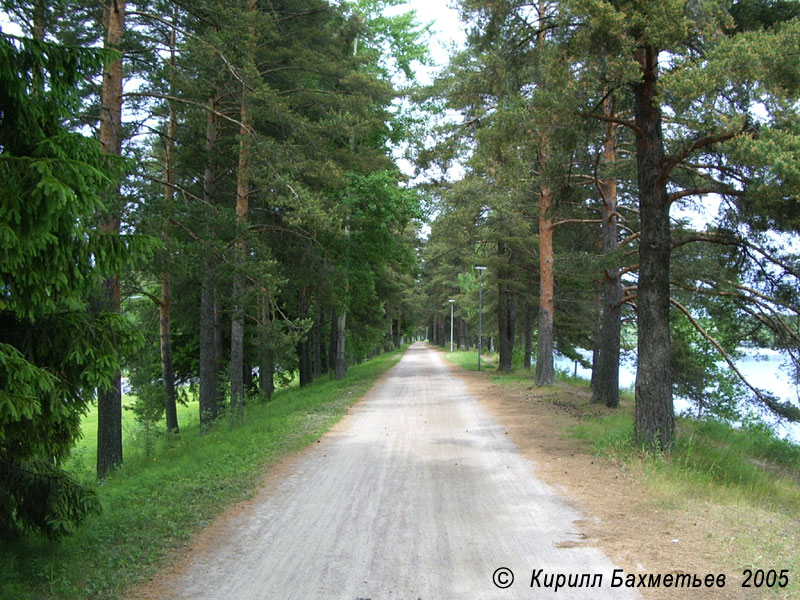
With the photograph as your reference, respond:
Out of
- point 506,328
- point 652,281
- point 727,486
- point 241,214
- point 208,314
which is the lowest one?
point 727,486

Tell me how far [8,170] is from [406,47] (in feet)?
84.8

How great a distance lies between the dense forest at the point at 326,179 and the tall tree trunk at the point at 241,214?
10 centimetres

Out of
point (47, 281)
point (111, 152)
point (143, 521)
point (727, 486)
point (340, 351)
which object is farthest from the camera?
point (340, 351)

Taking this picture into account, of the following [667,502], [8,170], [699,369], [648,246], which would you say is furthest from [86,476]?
[699,369]

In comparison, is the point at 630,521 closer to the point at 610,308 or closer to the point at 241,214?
the point at 610,308

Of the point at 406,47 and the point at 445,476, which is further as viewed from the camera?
the point at 406,47

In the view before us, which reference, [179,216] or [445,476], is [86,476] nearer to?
[179,216]

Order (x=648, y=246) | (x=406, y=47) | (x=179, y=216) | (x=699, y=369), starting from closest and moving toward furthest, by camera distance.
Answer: (x=648, y=246)
(x=179, y=216)
(x=699, y=369)
(x=406, y=47)

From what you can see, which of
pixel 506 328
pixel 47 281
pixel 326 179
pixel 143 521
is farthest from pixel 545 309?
pixel 47 281

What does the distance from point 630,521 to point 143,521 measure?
15.8ft

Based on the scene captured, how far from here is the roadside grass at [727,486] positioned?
15.7ft

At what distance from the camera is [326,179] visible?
45.8 feet

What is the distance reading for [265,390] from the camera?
21.2 meters

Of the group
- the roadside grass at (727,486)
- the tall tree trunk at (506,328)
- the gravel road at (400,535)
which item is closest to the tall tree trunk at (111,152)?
the gravel road at (400,535)
